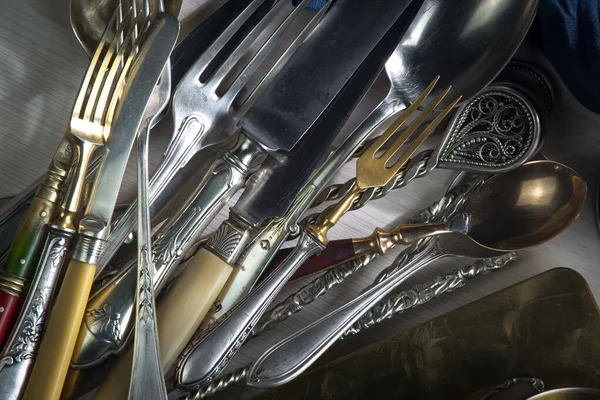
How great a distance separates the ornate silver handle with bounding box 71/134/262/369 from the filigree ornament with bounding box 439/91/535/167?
8.0 inches

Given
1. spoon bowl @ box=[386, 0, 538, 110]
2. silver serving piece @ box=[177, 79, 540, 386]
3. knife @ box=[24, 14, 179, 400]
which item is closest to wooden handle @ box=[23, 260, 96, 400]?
knife @ box=[24, 14, 179, 400]

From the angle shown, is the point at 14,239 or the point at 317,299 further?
the point at 317,299

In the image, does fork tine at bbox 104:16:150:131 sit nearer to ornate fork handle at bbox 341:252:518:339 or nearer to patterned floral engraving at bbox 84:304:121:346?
patterned floral engraving at bbox 84:304:121:346

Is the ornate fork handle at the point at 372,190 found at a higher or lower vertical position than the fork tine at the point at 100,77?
lower

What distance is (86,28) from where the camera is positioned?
60 centimetres

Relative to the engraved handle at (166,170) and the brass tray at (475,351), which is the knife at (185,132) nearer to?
the engraved handle at (166,170)

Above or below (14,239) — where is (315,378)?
below

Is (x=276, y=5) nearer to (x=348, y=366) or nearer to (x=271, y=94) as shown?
(x=271, y=94)

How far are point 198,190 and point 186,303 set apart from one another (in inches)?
3.7

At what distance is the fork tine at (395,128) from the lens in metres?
0.57

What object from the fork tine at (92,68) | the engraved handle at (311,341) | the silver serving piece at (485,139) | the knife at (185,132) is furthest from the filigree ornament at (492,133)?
the fork tine at (92,68)

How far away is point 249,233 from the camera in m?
0.56

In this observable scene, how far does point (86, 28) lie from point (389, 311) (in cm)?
38

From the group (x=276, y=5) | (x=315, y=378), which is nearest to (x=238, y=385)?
(x=315, y=378)
